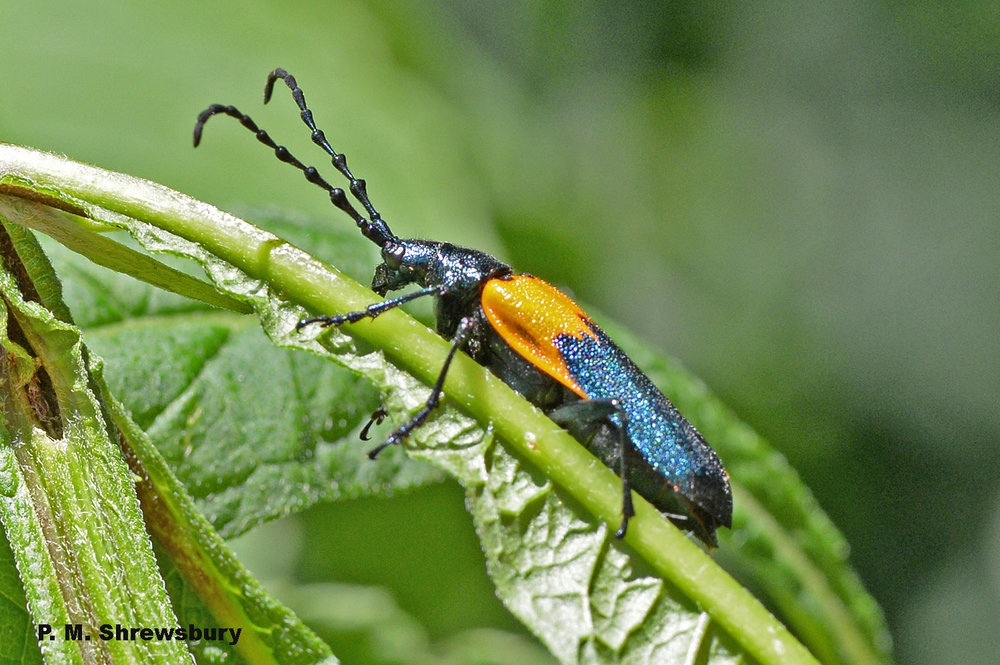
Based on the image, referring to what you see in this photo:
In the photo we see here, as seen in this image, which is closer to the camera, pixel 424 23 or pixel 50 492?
pixel 50 492

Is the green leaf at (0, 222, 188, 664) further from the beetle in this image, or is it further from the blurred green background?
the blurred green background

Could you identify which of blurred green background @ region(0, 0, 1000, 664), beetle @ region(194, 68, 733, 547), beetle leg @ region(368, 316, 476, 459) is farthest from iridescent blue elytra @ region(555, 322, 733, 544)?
blurred green background @ region(0, 0, 1000, 664)

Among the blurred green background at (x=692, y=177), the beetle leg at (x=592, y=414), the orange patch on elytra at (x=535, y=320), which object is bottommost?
the beetle leg at (x=592, y=414)

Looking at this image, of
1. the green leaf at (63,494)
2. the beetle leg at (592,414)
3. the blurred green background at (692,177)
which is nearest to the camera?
the green leaf at (63,494)

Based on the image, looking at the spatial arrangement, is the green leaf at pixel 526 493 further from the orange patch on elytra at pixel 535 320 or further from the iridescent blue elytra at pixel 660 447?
the orange patch on elytra at pixel 535 320

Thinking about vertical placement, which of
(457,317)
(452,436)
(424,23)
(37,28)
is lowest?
(452,436)

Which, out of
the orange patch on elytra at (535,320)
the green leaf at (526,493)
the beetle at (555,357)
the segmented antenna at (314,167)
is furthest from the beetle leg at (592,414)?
the segmented antenna at (314,167)

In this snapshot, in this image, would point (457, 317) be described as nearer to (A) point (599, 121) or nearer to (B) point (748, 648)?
(B) point (748, 648)

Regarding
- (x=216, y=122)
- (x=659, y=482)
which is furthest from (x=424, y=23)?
(x=659, y=482)
